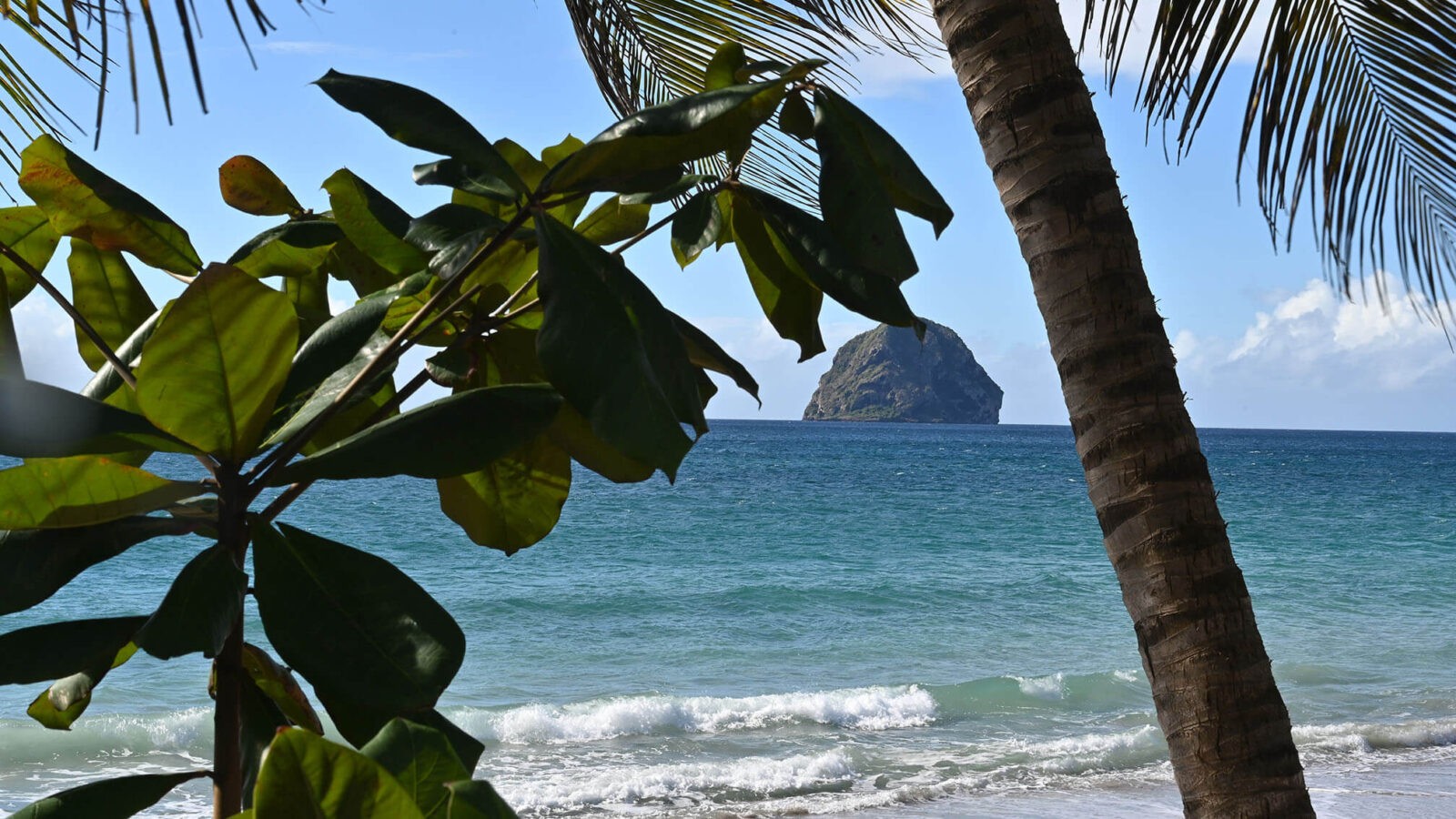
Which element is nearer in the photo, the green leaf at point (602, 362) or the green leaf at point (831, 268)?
the green leaf at point (602, 362)

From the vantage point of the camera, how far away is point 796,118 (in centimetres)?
74

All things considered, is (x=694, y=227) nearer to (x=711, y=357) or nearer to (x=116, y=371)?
(x=711, y=357)

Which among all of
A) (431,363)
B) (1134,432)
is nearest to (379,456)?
(431,363)

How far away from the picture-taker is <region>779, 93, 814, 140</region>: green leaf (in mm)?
729

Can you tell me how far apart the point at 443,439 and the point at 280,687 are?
35 centimetres

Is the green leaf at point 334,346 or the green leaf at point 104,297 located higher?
the green leaf at point 104,297

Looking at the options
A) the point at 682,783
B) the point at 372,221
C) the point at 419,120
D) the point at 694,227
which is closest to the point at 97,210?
the point at 372,221

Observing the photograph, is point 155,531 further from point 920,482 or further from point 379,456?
point 920,482

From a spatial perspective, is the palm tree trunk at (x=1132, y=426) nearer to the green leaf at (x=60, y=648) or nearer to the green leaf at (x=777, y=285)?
the green leaf at (x=777, y=285)

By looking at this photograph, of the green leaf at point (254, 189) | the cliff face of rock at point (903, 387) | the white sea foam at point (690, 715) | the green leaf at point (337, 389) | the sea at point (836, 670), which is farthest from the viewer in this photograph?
the cliff face of rock at point (903, 387)

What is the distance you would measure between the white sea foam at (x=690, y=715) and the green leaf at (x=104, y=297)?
7.61 metres

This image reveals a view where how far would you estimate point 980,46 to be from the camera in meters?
1.33

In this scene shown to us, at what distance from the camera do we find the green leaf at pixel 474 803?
1.34 ft

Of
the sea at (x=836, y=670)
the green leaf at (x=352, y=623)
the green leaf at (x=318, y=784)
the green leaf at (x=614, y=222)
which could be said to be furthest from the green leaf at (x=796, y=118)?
the sea at (x=836, y=670)
